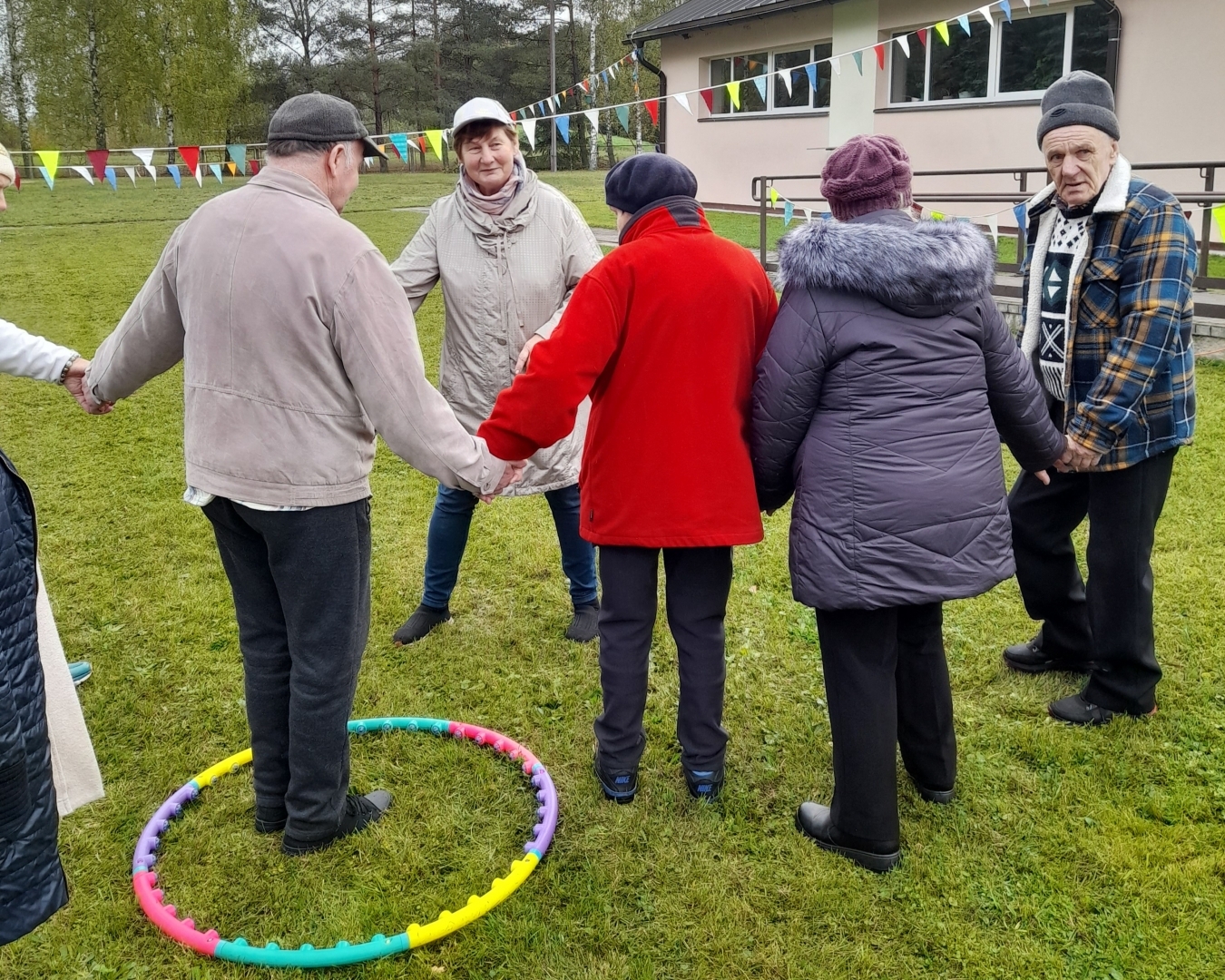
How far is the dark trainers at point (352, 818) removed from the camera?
120 inches

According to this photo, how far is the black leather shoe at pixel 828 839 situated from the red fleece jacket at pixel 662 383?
34.1 inches

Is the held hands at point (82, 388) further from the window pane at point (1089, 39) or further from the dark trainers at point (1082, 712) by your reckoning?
the window pane at point (1089, 39)

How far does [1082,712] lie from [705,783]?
1.43 metres

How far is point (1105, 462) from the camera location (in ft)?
11.2

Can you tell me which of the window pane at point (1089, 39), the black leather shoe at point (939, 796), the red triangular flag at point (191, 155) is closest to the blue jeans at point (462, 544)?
the black leather shoe at point (939, 796)

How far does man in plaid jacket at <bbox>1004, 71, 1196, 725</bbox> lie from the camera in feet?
10.7

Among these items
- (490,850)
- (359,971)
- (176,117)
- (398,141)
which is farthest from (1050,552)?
(176,117)

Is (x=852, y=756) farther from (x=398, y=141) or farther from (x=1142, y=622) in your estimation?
A: (x=398, y=141)

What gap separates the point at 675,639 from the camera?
3.22m

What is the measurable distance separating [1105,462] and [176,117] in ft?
143

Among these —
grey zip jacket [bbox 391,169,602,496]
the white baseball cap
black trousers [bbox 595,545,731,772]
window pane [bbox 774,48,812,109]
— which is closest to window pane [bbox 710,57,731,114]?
window pane [bbox 774,48,812,109]

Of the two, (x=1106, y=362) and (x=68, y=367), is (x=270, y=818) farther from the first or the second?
(x=1106, y=362)

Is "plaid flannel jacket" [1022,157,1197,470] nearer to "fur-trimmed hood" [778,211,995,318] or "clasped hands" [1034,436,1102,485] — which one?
"clasped hands" [1034,436,1102,485]

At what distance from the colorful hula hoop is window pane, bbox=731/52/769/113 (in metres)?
17.2
